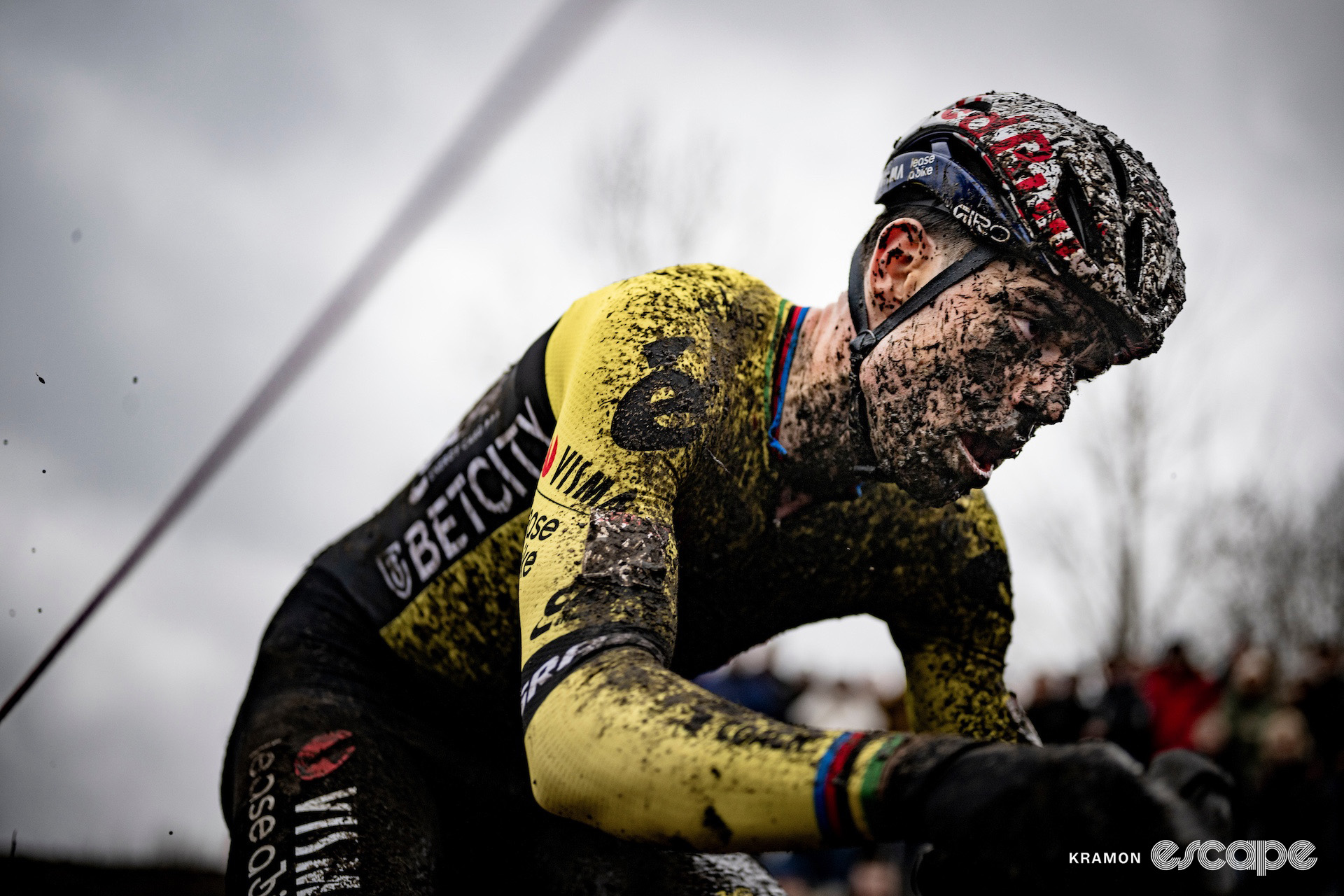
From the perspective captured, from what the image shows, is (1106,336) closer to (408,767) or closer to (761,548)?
(761,548)

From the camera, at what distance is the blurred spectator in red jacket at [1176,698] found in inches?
281

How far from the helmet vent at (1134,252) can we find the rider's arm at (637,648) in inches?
39.7

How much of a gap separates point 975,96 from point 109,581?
3.16m

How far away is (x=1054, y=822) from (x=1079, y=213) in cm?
159

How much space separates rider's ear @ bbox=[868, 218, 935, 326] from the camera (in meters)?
2.51

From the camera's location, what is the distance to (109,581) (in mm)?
3463

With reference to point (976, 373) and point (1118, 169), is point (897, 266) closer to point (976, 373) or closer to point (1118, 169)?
point (976, 373)

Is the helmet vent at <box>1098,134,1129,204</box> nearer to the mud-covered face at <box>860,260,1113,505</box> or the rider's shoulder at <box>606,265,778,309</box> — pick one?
the mud-covered face at <box>860,260,1113,505</box>

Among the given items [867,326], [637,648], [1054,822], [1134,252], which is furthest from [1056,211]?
[1054,822]

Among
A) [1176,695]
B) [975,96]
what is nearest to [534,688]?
[975,96]

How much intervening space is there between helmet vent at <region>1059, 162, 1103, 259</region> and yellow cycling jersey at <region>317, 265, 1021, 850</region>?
733mm

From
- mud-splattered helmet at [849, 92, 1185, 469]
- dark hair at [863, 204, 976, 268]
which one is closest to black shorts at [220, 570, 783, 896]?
mud-splattered helmet at [849, 92, 1185, 469]

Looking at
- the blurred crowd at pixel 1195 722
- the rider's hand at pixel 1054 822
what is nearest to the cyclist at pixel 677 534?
the rider's hand at pixel 1054 822

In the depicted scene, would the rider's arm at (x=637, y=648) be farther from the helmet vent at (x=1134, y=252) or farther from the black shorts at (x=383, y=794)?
the helmet vent at (x=1134, y=252)
